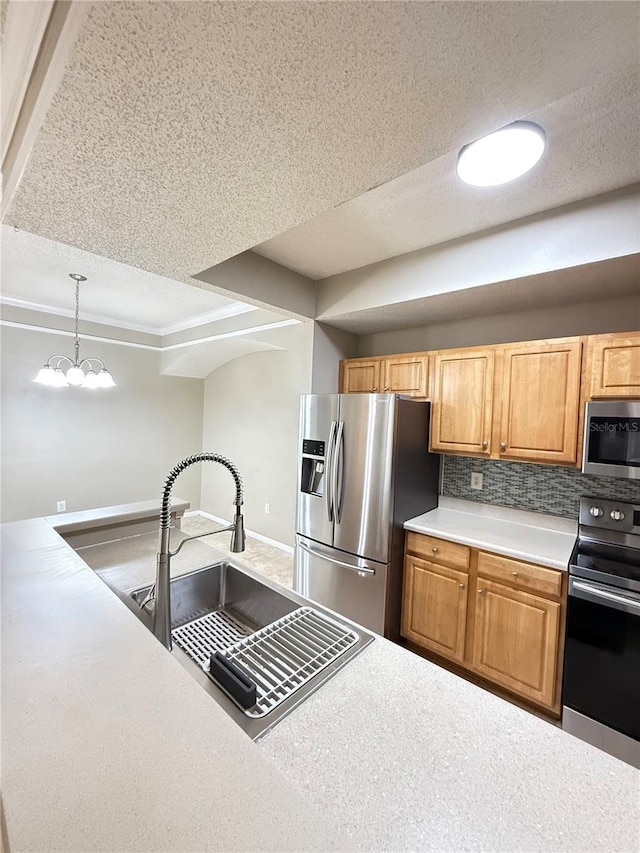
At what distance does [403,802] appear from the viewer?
586 mm

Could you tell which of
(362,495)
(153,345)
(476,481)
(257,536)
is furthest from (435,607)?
(153,345)

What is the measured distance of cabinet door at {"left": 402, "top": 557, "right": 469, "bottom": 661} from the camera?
82.9 inches

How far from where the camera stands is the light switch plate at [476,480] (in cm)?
258

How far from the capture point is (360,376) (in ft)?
9.66

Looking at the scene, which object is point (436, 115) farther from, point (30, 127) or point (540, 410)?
point (540, 410)

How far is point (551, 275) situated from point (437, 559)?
5.54 feet

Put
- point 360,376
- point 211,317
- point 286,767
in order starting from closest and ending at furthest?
point 286,767
point 360,376
point 211,317

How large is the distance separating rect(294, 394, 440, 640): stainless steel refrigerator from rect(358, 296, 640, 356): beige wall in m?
0.66

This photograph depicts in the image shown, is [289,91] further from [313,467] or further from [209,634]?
[313,467]

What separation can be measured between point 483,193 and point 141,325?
431cm

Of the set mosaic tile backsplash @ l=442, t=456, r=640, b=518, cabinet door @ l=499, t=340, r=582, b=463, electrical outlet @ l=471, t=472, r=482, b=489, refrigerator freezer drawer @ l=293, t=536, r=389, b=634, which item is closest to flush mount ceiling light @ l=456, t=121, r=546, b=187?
cabinet door @ l=499, t=340, r=582, b=463

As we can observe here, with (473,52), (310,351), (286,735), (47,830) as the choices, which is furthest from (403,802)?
(310,351)

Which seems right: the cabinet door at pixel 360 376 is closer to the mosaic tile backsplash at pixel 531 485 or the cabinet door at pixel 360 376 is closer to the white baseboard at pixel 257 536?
the mosaic tile backsplash at pixel 531 485

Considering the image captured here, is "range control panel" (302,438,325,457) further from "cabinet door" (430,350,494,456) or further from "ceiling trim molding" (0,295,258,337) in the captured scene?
"ceiling trim molding" (0,295,258,337)
